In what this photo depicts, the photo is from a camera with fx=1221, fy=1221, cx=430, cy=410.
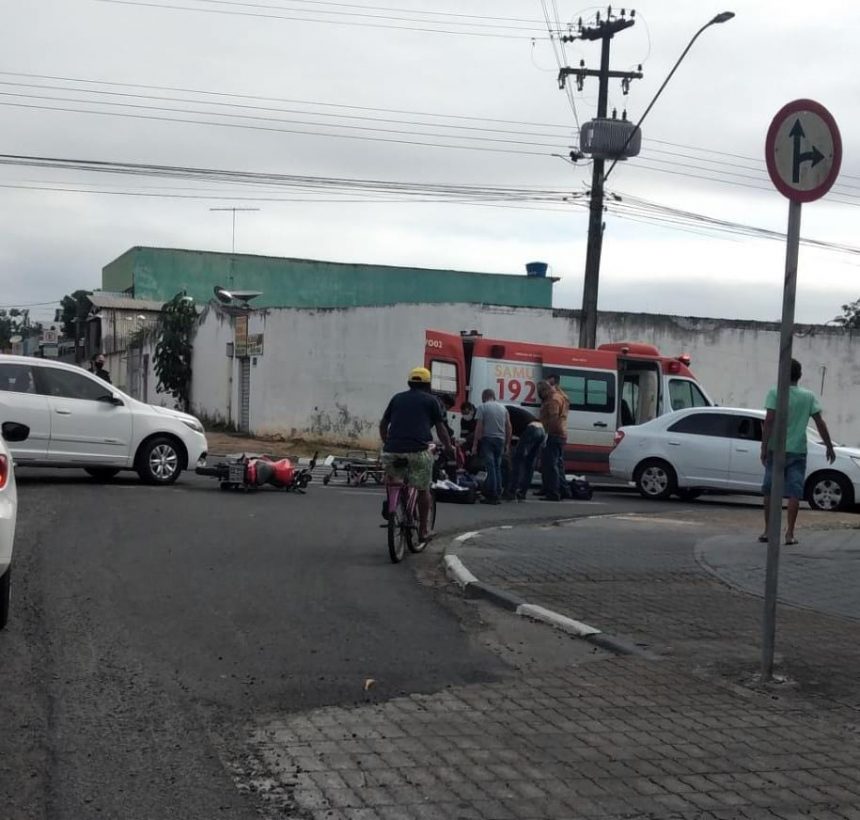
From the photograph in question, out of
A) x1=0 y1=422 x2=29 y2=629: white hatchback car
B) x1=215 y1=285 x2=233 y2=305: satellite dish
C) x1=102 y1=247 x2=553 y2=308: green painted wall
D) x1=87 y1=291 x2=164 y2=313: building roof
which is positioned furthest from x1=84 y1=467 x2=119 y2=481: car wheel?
x1=102 y1=247 x2=553 y2=308: green painted wall

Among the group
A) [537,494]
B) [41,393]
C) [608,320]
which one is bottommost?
[537,494]

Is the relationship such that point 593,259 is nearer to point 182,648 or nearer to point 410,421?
point 410,421

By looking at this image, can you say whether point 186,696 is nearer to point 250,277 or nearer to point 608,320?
point 608,320

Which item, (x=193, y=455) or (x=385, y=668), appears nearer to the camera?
(x=385, y=668)

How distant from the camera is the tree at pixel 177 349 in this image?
40719 millimetres

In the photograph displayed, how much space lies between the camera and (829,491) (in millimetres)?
19516

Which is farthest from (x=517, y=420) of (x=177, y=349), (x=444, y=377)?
(x=177, y=349)

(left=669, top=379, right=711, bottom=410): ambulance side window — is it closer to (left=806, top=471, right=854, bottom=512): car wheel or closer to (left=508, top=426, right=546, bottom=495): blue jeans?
(left=806, top=471, right=854, bottom=512): car wheel

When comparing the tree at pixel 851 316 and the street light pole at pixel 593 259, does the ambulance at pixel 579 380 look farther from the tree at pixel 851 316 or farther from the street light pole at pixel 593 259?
the tree at pixel 851 316

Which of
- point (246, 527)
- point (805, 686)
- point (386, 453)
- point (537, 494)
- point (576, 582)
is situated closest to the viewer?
point (805, 686)

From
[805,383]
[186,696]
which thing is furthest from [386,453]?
[805,383]

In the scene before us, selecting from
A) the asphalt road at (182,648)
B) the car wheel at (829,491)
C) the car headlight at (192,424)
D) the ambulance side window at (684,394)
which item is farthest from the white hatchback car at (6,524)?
the ambulance side window at (684,394)

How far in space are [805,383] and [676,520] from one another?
65.9 feet

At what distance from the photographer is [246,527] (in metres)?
13.3
